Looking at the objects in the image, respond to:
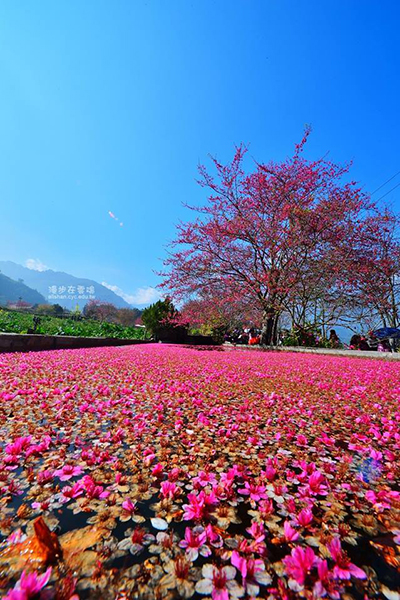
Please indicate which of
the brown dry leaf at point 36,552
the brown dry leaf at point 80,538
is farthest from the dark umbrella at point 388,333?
the brown dry leaf at point 36,552

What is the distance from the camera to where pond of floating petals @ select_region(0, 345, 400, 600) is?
3.17 ft

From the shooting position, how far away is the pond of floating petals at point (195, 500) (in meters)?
0.97

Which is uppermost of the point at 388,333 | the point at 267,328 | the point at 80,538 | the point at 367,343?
the point at 388,333

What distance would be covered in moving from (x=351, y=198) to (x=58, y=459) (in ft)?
48.3

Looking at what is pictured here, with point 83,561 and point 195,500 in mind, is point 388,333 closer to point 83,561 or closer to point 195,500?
point 195,500

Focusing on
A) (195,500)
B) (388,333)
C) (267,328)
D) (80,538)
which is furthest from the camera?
(267,328)

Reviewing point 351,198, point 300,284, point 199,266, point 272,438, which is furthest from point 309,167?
point 272,438

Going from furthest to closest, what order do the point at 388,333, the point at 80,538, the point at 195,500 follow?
the point at 388,333
the point at 195,500
the point at 80,538

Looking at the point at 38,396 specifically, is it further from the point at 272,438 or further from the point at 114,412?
the point at 272,438

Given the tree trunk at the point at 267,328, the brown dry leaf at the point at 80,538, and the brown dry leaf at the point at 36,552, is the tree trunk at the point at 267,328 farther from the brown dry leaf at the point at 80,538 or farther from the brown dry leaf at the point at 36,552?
the brown dry leaf at the point at 36,552

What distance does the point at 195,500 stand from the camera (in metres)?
1.32

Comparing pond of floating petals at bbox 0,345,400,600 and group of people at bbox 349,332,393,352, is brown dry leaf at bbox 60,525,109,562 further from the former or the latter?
group of people at bbox 349,332,393,352

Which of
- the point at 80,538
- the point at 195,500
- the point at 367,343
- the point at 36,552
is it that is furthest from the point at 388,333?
the point at 36,552

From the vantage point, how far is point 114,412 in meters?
2.86
